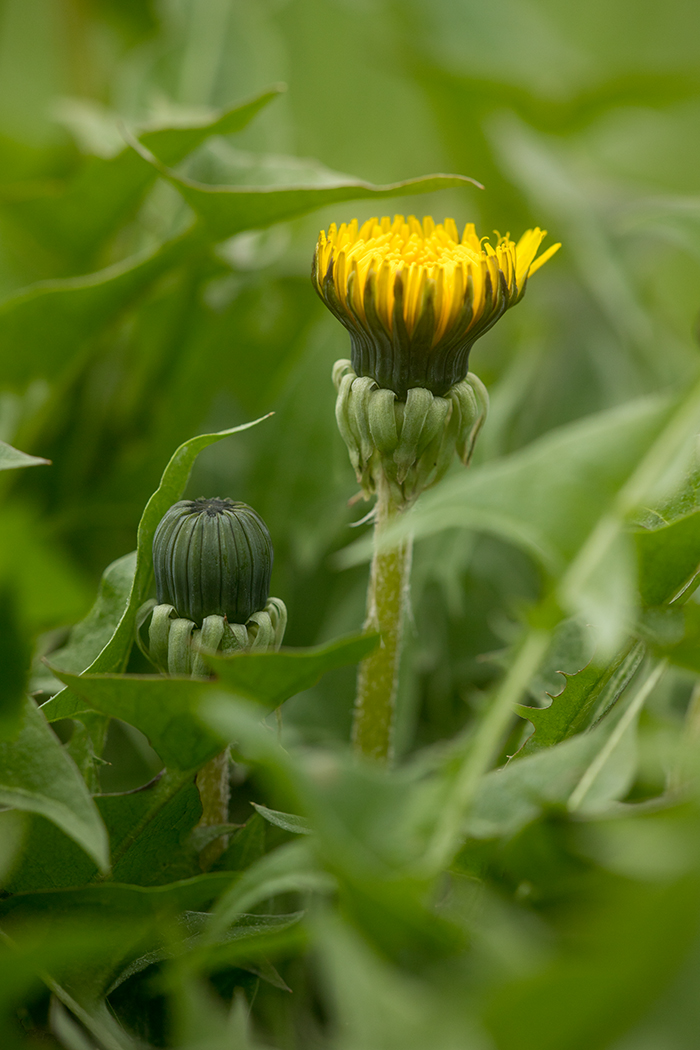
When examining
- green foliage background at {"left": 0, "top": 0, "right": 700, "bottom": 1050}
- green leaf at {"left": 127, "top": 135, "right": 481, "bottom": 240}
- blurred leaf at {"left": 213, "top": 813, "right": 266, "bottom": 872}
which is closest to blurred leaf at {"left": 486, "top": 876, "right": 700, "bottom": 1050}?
green foliage background at {"left": 0, "top": 0, "right": 700, "bottom": 1050}

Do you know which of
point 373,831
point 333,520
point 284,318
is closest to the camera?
point 373,831

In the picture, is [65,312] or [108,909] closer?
[108,909]

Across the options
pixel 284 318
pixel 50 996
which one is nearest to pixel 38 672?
pixel 50 996

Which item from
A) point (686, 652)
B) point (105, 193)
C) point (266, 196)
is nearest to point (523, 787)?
point (686, 652)

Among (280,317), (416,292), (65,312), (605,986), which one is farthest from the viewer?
(280,317)

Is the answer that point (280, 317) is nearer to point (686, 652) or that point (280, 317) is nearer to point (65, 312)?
point (65, 312)

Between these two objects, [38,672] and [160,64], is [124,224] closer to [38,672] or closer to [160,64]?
[160,64]

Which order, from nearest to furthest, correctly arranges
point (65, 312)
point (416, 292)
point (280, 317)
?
point (416, 292), point (65, 312), point (280, 317)
